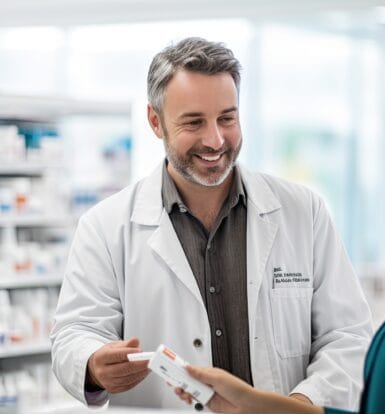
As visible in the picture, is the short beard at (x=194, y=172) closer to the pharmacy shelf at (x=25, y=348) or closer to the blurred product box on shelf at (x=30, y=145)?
the blurred product box on shelf at (x=30, y=145)

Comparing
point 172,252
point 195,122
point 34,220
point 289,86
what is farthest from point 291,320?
point 289,86

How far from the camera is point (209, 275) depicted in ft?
7.00

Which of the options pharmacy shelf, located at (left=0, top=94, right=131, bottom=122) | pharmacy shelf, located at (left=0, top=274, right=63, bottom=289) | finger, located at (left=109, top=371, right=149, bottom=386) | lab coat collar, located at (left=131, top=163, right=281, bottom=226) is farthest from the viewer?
pharmacy shelf, located at (left=0, top=274, right=63, bottom=289)

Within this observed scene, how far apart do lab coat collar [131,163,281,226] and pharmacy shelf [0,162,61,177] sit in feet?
6.29

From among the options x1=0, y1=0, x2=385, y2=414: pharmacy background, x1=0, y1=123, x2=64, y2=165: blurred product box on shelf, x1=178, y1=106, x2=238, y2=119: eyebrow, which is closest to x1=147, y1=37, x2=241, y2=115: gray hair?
x1=178, y1=106, x2=238, y2=119: eyebrow

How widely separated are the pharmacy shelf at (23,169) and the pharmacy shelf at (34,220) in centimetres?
27

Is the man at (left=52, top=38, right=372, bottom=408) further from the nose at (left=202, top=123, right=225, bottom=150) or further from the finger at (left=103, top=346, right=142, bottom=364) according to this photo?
the finger at (left=103, top=346, right=142, bottom=364)

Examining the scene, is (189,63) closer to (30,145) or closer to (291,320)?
(291,320)

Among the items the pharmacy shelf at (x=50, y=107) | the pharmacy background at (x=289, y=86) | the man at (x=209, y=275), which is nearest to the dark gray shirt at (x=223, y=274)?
the man at (x=209, y=275)

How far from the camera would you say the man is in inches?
81.8

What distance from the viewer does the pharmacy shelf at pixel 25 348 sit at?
4047mm

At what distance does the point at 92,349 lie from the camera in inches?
78.0

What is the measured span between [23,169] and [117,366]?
251cm

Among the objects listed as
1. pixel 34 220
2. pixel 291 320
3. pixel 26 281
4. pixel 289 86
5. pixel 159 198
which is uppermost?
pixel 289 86
